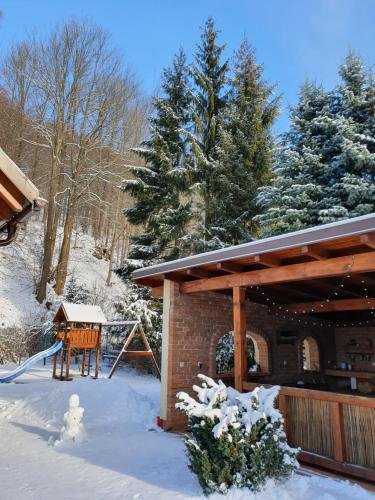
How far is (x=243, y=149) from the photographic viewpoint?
15.2 meters

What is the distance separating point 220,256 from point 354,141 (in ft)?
27.7

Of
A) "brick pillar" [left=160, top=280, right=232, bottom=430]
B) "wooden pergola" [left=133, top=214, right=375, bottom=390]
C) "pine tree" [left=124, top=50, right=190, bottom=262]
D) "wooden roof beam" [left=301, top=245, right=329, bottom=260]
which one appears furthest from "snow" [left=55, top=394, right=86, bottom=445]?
"pine tree" [left=124, top=50, right=190, bottom=262]

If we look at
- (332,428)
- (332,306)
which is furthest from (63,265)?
(332,428)

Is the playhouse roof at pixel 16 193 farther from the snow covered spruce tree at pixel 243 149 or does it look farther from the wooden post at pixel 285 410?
the snow covered spruce tree at pixel 243 149

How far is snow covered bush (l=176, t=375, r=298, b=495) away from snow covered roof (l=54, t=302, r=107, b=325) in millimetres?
7455

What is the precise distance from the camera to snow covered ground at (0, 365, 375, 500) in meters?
3.97

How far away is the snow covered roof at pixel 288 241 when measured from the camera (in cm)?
399

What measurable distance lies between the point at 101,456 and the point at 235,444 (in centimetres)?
237

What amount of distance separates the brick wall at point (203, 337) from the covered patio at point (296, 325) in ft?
0.07

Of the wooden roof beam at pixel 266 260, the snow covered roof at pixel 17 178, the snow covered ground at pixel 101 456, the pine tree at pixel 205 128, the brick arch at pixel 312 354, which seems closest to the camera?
the snow covered roof at pixel 17 178

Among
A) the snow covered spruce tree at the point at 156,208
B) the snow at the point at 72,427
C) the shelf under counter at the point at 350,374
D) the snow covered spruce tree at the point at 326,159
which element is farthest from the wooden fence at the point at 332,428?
the snow covered spruce tree at the point at 156,208

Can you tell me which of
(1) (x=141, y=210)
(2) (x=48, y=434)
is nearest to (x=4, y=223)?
(2) (x=48, y=434)

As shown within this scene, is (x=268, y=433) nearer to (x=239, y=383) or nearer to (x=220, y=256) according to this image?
(x=239, y=383)

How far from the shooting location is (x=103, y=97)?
750 inches
